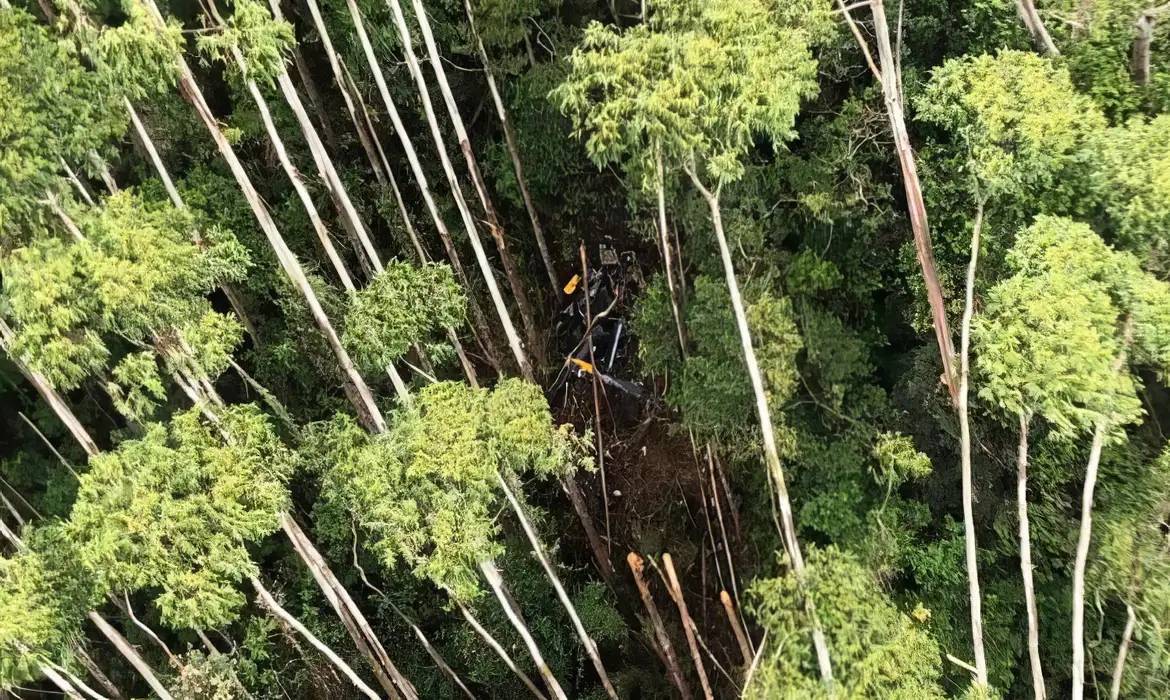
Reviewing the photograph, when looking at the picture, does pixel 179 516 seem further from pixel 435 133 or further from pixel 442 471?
pixel 435 133

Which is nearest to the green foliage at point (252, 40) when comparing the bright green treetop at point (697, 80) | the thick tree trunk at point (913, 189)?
the bright green treetop at point (697, 80)

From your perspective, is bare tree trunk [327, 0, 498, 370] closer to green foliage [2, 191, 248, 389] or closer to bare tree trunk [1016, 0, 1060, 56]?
green foliage [2, 191, 248, 389]

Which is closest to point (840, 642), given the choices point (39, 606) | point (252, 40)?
point (39, 606)

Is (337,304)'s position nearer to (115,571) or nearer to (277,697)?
(115,571)

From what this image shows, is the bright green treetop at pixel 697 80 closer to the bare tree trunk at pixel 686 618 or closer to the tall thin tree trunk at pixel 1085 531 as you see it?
the tall thin tree trunk at pixel 1085 531

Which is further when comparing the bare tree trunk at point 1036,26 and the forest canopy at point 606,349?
the bare tree trunk at point 1036,26

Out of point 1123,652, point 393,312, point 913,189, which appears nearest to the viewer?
point 913,189
